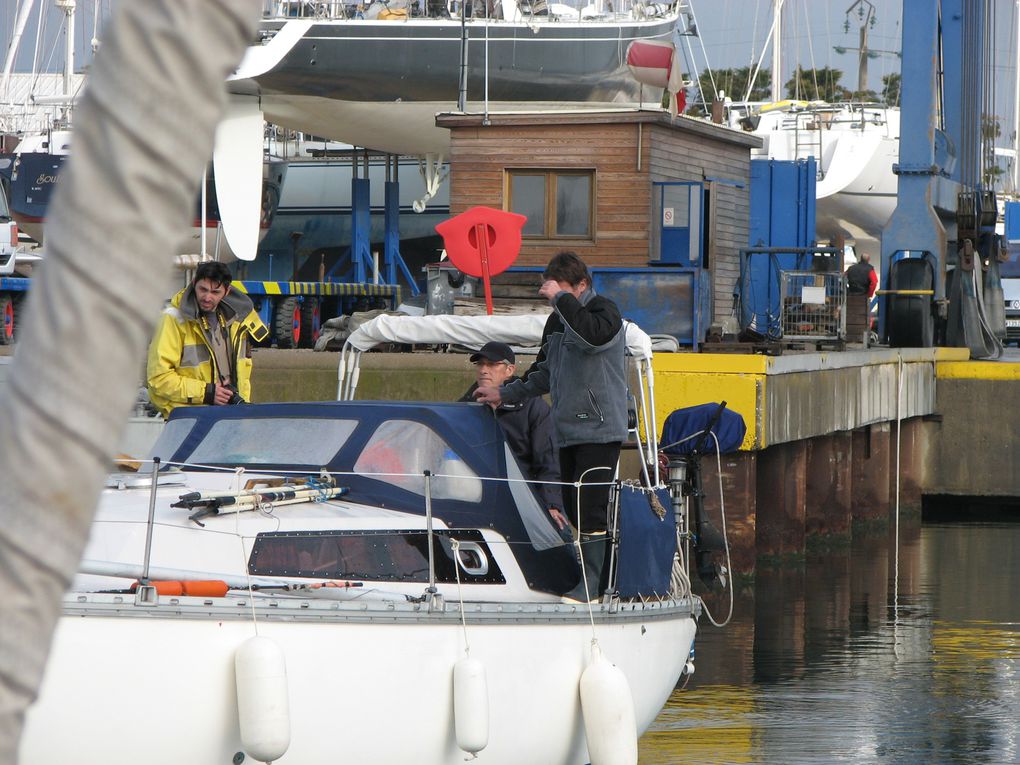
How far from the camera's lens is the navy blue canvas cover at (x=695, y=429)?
31.4 ft

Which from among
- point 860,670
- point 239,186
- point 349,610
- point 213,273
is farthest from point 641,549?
point 239,186

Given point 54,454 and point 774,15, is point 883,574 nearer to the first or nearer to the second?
point 54,454

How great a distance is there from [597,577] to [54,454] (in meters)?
5.54

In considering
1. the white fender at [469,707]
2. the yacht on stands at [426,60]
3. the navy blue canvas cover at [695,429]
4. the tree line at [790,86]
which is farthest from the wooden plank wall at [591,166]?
the tree line at [790,86]

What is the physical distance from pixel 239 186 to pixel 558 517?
64.7 feet

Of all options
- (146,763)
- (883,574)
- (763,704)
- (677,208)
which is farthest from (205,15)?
(677,208)

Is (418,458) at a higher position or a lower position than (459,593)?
higher

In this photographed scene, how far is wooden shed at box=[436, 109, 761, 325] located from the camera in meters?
18.7

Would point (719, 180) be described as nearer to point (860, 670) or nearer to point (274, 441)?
point (860, 670)

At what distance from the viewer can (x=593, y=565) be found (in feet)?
22.9

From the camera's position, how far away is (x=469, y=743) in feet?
18.6

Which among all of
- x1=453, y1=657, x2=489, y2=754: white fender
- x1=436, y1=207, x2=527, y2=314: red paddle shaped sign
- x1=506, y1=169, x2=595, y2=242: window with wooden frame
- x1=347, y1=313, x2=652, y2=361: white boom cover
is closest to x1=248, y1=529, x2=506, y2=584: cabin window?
x1=453, y1=657, x2=489, y2=754: white fender

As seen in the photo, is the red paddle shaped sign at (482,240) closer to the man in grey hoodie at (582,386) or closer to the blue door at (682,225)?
the blue door at (682,225)

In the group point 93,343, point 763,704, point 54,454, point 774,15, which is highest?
point 774,15
